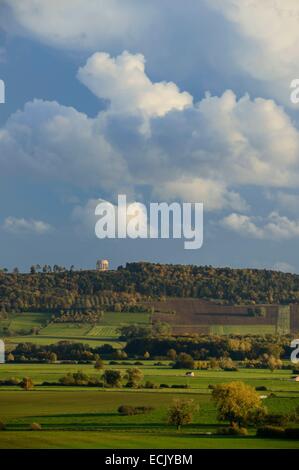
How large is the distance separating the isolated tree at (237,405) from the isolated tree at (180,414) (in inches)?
165

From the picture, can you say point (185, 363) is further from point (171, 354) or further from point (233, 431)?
point (233, 431)

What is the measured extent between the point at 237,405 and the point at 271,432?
11340 mm

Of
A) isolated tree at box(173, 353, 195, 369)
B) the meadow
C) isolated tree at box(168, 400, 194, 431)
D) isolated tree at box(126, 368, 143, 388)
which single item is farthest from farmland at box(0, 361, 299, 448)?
isolated tree at box(173, 353, 195, 369)

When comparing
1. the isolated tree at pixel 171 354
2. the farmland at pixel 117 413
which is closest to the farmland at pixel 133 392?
the farmland at pixel 117 413

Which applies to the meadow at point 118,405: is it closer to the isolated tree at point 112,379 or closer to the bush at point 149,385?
the bush at point 149,385

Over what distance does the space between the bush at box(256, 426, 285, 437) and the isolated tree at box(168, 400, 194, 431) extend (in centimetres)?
939

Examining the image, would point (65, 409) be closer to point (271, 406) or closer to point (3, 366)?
point (271, 406)

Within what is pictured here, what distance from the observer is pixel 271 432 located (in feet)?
240

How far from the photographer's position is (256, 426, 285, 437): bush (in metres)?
72.7

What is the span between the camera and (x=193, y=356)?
177 m

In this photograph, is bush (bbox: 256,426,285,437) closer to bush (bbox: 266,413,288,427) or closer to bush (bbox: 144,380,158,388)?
bush (bbox: 266,413,288,427)

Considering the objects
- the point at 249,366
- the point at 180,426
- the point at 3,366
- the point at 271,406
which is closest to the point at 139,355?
the point at 249,366
